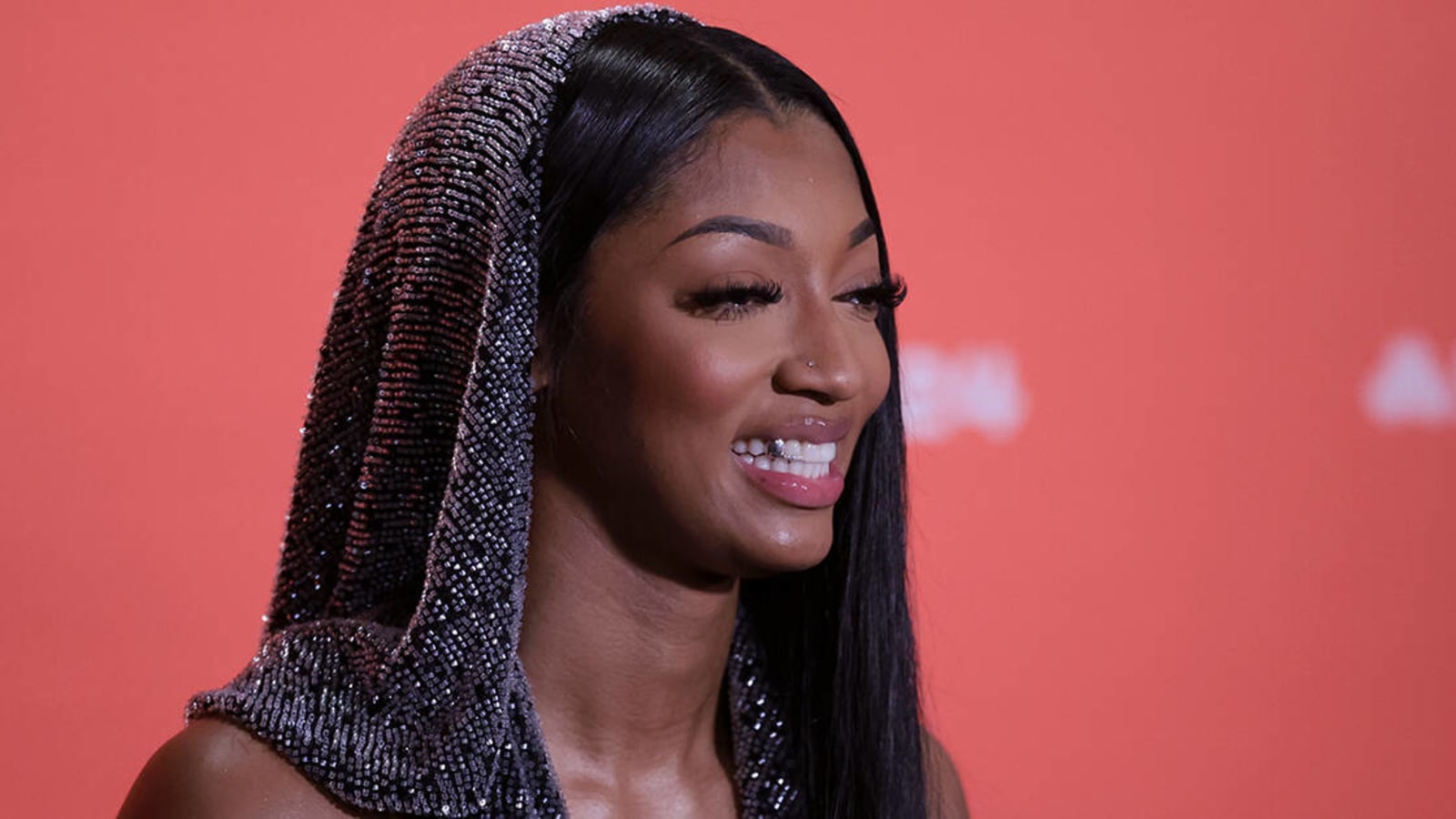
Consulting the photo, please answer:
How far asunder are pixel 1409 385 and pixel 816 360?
1.47 m

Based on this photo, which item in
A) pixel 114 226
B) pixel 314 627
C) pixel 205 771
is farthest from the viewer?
pixel 114 226

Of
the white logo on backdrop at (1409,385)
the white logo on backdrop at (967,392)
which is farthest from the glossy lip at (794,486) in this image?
the white logo on backdrop at (1409,385)

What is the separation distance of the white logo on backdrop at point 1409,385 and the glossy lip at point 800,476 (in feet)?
4.54

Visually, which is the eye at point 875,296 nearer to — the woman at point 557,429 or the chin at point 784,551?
the woman at point 557,429

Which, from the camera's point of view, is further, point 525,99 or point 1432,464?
point 1432,464

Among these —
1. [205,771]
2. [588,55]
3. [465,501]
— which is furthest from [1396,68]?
[205,771]

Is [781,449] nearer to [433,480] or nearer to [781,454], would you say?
[781,454]

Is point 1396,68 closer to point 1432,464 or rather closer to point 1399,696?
point 1432,464

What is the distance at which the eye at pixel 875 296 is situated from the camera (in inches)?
62.1

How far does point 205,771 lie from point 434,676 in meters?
0.19

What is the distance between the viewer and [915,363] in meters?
2.57

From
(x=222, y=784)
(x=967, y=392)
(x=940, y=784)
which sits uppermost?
(x=967, y=392)

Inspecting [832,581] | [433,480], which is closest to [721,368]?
[433,480]

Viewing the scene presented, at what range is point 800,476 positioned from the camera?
5.01 feet
